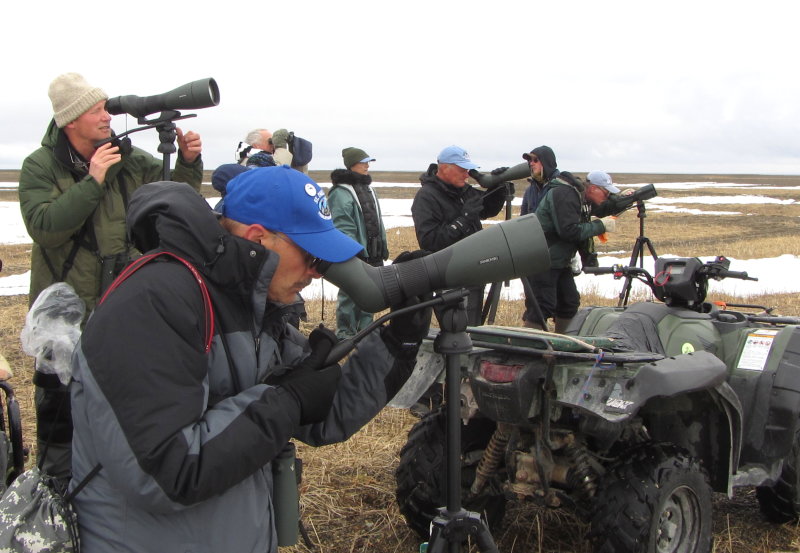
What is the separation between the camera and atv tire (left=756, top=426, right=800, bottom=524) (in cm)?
373

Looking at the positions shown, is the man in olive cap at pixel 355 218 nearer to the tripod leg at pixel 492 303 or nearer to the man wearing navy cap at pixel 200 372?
the tripod leg at pixel 492 303

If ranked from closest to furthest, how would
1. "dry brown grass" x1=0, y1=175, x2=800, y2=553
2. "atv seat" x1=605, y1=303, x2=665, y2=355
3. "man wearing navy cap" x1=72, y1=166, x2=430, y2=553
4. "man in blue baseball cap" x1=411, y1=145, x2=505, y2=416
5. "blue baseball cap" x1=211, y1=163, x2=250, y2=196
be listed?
"man wearing navy cap" x1=72, y1=166, x2=430, y2=553
"dry brown grass" x1=0, y1=175, x2=800, y2=553
"atv seat" x1=605, y1=303, x2=665, y2=355
"blue baseball cap" x1=211, y1=163, x2=250, y2=196
"man in blue baseball cap" x1=411, y1=145, x2=505, y2=416

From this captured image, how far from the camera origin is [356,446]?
15.9 ft

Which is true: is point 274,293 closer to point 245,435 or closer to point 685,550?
point 245,435

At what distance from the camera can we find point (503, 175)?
6.00 metres

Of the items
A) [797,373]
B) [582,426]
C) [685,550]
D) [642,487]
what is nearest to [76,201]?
[582,426]

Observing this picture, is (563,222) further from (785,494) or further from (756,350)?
(785,494)

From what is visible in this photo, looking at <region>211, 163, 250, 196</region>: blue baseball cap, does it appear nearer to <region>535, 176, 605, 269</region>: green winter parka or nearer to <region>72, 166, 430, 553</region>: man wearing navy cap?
<region>72, 166, 430, 553</region>: man wearing navy cap

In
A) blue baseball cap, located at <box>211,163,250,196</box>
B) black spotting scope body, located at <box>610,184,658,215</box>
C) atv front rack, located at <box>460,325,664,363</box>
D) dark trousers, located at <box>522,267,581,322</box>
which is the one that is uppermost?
blue baseball cap, located at <box>211,163,250,196</box>

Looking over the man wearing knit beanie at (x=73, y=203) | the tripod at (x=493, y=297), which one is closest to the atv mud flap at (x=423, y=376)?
the man wearing knit beanie at (x=73, y=203)

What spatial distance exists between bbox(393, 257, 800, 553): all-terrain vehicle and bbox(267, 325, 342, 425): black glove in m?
1.18

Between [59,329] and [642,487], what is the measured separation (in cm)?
233

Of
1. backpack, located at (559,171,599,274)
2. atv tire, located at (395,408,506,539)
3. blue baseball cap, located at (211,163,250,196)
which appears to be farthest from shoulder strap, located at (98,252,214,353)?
backpack, located at (559,171,599,274)

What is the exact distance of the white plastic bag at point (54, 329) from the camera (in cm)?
308
